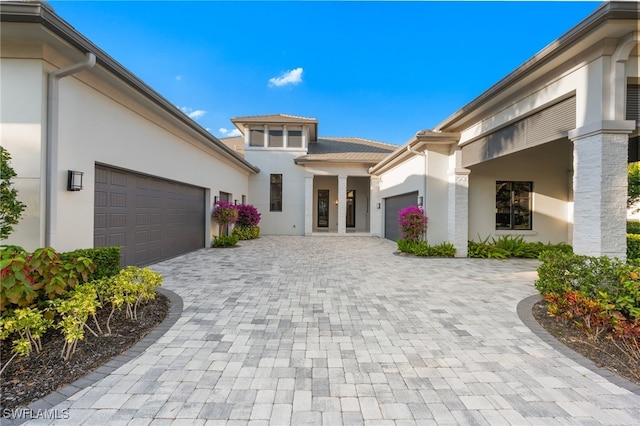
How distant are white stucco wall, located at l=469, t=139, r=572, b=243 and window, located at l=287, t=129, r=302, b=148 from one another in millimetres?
9986

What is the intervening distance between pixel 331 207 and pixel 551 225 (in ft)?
41.7

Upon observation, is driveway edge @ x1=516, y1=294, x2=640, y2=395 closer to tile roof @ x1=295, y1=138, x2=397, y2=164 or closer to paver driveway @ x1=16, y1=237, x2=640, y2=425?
paver driveway @ x1=16, y1=237, x2=640, y2=425

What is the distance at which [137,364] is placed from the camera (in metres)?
2.81

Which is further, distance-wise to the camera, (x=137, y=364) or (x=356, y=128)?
(x=356, y=128)

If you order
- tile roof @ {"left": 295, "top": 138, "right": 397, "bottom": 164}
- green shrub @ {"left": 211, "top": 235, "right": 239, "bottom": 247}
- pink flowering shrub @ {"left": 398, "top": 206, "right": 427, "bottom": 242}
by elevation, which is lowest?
green shrub @ {"left": 211, "top": 235, "right": 239, "bottom": 247}

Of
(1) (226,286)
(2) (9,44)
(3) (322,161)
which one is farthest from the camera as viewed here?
(3) (322,161)

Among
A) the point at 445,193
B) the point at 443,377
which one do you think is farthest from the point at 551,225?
the point at 443,377

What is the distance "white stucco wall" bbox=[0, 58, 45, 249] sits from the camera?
4.18 m

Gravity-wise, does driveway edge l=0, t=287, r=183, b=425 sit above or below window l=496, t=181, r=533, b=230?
below

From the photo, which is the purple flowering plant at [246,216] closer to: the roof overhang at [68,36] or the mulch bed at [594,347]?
the roof overhang at [68,36]

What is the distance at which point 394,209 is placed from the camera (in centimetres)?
1395

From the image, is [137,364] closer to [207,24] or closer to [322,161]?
[207,24]

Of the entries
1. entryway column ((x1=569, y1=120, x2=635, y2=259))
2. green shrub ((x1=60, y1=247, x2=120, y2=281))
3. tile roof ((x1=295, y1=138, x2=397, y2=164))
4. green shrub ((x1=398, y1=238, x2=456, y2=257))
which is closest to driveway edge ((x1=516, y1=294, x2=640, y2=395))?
entryway column ((x1=569, y1=120, x2=635, y2=259))

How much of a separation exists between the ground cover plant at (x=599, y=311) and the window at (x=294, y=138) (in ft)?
46.8
